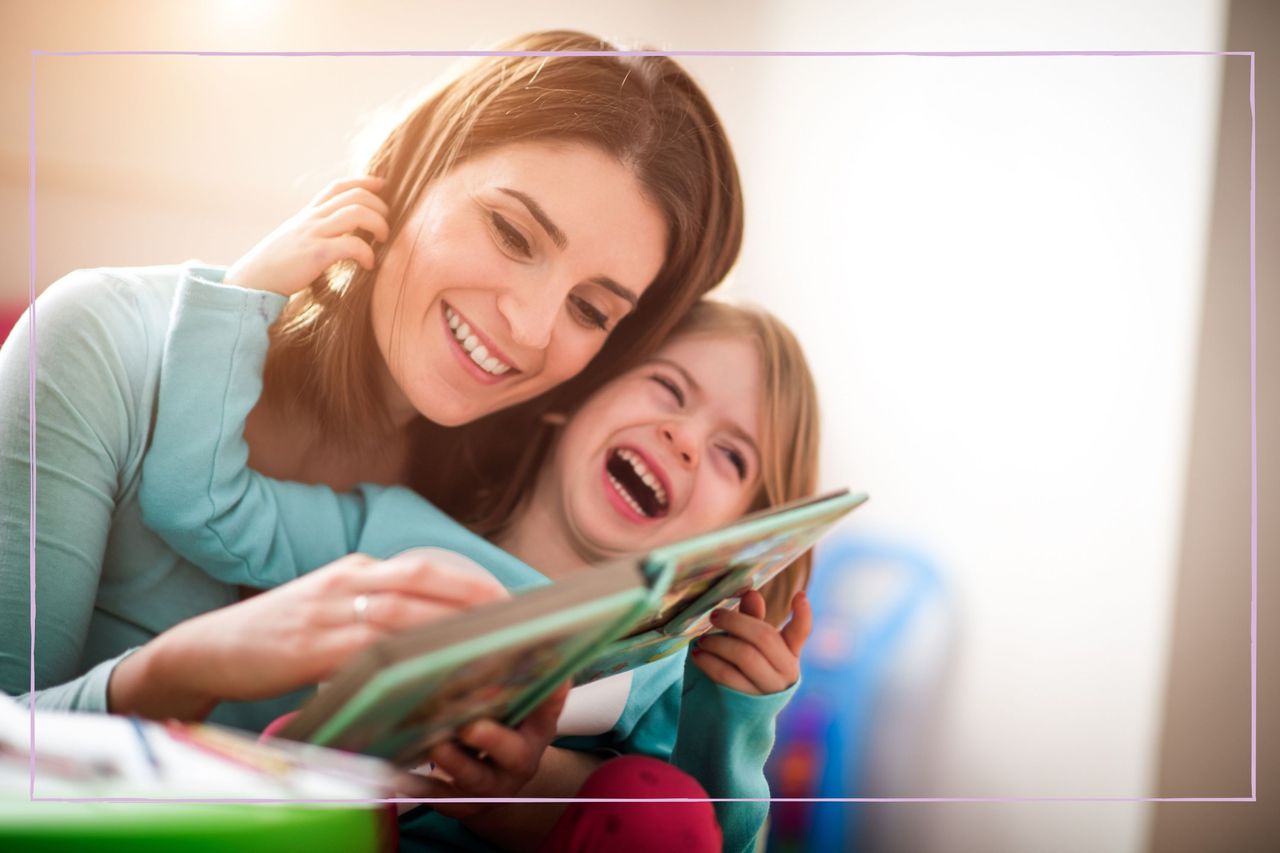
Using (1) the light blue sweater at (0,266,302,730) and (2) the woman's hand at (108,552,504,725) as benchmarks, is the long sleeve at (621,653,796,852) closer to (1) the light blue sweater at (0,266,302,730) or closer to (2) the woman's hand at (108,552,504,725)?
(2) the woman's hand at (108,552,504,725)

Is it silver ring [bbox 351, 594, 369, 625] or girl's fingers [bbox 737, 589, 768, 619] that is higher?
silver ring [bbox 351, 594, 369, 625]

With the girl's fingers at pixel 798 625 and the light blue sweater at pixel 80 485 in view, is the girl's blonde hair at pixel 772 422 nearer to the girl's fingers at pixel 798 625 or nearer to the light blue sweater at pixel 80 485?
the girl's fingers at pixel 798 625

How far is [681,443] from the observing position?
3.24 ft

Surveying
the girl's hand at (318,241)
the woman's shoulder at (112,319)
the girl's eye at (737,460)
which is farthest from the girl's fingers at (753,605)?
the woman's shoulder at (112,319)

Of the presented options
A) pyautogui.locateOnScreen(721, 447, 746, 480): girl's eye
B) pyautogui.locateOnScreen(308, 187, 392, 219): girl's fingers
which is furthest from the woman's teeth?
pyautogui.locateOnScreen(721, 447, 746, 480): girl's eye

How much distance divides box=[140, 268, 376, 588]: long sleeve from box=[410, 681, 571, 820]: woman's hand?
0.22m

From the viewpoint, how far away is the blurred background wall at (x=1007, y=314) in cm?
103

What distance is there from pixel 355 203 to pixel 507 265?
0.47ft

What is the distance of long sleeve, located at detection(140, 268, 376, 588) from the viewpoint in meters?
0.88

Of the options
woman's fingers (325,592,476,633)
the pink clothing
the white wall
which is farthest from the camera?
the white wall

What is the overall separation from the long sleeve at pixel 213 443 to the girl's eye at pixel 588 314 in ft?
0.81

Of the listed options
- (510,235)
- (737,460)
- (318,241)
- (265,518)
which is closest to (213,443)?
(265,518)

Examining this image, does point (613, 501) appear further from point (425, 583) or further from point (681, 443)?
point (425, 583)

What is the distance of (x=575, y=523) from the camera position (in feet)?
3.25
